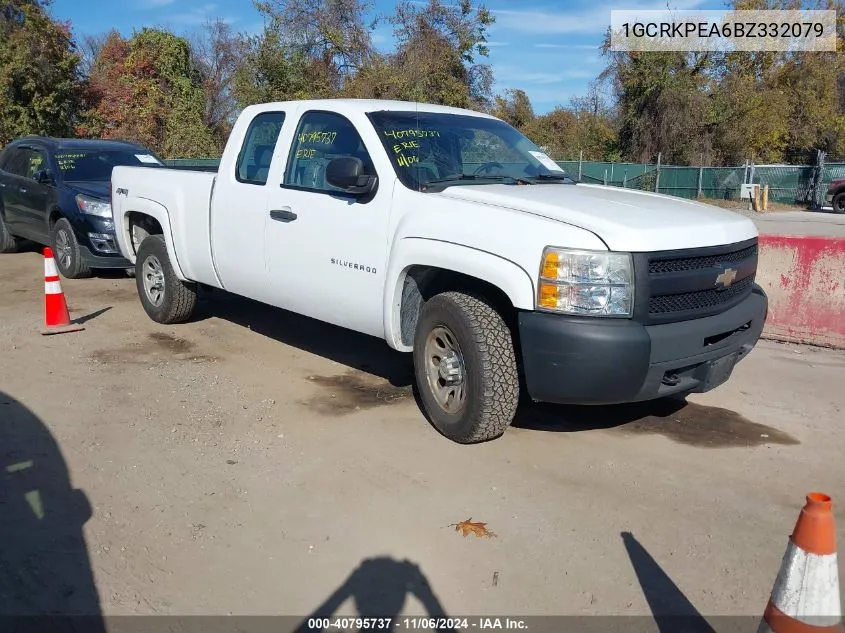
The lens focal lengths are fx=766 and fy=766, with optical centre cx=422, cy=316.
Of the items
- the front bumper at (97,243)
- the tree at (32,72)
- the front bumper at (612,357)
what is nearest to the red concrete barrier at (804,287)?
the front bumper at (612,357)

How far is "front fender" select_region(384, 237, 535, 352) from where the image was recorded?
13.1 ft

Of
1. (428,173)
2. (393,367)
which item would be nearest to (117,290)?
(393,367)

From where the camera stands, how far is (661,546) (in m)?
3.56

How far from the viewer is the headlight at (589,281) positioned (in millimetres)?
3859

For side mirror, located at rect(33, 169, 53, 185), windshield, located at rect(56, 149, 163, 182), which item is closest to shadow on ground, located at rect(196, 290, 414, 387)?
windshield, located at rect(56, 149, 163, 182)

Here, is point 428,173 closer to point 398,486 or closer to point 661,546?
point 398,486

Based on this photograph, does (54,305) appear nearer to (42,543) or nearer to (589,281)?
(42,543)

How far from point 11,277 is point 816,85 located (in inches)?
1634

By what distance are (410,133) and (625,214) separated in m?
1.65

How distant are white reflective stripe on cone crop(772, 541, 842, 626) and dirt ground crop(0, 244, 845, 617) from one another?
75cm

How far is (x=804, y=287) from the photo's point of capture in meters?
7.07

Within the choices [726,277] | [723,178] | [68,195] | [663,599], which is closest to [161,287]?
[68,195]

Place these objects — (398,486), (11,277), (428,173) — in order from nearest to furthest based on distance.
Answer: (398,486) < (428,173) < (11,277)

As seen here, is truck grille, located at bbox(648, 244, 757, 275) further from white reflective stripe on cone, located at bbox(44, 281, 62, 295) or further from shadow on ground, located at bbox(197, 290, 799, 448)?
white reflective stripe on cone, located at bbox(44, 281, 62, 295)
